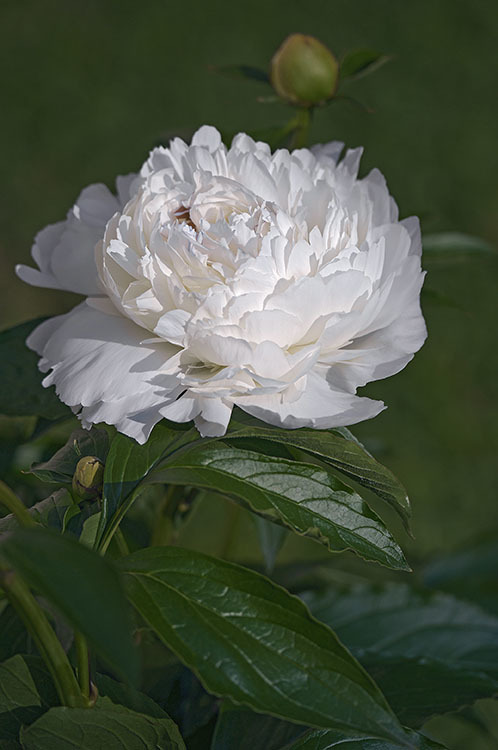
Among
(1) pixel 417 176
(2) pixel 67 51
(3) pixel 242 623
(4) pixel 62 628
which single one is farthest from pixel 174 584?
(2) pixel 67 51

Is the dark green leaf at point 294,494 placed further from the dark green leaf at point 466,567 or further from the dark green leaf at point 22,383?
the dark green leaf at point 466,567

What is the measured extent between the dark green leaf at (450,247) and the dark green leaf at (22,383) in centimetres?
44

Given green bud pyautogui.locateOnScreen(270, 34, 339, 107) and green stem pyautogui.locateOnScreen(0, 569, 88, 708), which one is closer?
green stem pyautogui.locateOnScreen(0, 569, 88, 708)

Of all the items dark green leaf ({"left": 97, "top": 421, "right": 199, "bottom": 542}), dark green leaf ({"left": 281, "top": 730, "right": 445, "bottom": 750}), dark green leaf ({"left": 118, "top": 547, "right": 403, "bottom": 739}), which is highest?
dark green leaf ({"left": 97, "top": 421, "right": 199, "bottom": 542})

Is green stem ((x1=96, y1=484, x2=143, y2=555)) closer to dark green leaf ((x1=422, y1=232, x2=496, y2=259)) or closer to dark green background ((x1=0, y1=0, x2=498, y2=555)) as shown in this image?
dark green leaf ((x1=422, y1=232, x2=496, y2=259))

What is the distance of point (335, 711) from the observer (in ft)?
1.55

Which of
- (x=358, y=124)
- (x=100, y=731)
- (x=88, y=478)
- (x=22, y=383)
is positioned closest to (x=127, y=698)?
(x=100, y=731)

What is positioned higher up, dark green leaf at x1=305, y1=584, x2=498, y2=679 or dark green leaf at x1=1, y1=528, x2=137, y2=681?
dark green leaf at x1=1, y1=528, x2=137, y2=681

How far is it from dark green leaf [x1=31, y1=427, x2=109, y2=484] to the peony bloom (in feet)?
0.08

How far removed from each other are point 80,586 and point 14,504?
0.12 metres

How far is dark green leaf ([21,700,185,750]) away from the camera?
0.54m

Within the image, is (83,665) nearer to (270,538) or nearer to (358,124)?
(270,538)

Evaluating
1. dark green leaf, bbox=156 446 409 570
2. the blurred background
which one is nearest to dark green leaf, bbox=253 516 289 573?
dark green leaf, bbox=156 446 409 570

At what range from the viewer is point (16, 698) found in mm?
585
